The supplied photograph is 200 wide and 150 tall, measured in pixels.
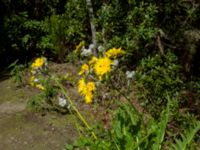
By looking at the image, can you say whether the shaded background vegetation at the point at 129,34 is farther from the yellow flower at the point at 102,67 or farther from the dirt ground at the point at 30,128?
the yellow flower at the point at 102,67

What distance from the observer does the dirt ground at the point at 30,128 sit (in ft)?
18.7

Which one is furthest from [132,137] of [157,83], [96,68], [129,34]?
[129,34]

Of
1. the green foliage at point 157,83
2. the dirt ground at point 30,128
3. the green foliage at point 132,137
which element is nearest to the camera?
the green foliage at point 132,137

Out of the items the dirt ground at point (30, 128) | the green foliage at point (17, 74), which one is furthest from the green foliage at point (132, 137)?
the green foliage at point (17, 74)

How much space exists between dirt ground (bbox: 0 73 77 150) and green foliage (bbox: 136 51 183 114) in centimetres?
95

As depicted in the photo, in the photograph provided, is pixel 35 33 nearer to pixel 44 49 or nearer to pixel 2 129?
pixel 44 49

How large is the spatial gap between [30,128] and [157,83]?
1.62 meters

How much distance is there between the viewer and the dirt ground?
571cm

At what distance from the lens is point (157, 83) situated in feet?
20.6

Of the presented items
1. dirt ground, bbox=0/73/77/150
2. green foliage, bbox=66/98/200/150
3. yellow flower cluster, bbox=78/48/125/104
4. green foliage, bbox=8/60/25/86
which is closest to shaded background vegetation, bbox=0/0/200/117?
green foliage, bbox=8/60/25/86

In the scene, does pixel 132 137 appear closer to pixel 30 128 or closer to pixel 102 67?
pixel 102 67

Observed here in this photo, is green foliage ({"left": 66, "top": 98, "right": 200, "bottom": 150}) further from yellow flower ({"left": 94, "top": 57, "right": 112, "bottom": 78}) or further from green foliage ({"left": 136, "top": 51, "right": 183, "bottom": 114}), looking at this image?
green foliage ({"left": 136, "top": 51, "right": 183, "bottom": 114})

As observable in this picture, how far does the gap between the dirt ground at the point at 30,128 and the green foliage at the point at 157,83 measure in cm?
95

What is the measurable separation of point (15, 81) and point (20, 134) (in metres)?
1.64
